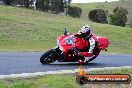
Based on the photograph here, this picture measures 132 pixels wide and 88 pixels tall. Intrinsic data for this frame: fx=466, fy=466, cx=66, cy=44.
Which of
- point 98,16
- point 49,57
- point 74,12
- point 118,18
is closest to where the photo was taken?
point 49,57

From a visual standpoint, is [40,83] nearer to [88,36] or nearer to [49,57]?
[49,57]

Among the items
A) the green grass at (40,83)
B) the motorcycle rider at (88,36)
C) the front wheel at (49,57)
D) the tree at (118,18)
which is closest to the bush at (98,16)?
the tree at (118,18)

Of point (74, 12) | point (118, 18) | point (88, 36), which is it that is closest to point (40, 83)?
point (88, 36)

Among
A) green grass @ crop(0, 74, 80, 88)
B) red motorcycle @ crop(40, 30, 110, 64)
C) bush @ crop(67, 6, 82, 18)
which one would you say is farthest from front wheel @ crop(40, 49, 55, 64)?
bush @ crop(67, 6, 82, 18)

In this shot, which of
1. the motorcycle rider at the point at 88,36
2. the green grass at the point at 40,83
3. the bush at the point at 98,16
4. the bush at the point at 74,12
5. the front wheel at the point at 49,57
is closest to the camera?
the green grass at the point at 40,83

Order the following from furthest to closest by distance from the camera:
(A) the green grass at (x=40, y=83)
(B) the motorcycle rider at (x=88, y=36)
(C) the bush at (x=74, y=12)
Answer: (C) the bush at (x=74, y=12), (B) the motorcycle rider at (x=88, y=36), (A) the green grass at (x=40, y=83)

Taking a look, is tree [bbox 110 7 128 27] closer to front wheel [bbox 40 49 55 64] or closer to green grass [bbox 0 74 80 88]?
front wheel [bbox 40 49 55 64]

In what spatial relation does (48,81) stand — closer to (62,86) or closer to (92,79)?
(62,86)

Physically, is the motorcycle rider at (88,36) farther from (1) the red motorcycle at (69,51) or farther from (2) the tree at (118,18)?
(2) the tree at (118,18)

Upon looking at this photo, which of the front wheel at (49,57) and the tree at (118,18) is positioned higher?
the front wheel at (49,57)

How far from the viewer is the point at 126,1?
172 meters

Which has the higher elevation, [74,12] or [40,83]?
[40,83]

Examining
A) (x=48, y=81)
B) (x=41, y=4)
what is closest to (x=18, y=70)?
(x=48, y=81)

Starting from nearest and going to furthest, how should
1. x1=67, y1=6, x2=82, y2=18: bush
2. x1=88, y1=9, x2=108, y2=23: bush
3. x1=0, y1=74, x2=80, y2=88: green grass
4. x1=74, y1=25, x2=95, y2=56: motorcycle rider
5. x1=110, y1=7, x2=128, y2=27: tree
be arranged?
x1=0, y1=74, x2=80, y2=88: green grass < x1=74, y1=25, x2=95, y2=56: motorcycle rider < x1=110, y1=7, x2=128, y2=27: tree < x1=88, y1=9, x2=108, y2=23: bush < x1=67, y1=6, x2=82, y2=18: bush
